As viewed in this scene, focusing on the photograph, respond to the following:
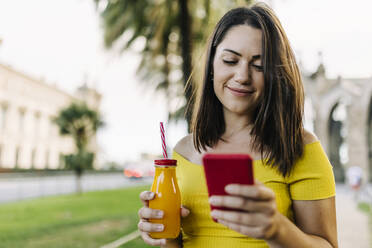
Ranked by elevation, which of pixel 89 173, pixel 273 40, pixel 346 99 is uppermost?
pixel 346 99

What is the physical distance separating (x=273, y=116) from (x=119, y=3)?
303 inches

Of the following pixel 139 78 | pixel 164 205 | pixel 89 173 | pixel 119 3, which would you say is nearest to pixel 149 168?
pixel 89 173

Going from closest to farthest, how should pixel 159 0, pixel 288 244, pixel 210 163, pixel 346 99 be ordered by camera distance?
pixel 210 163, pixel 288 244, pixel 159 0, pixel 346 99

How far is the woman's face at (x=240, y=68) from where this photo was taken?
127cm

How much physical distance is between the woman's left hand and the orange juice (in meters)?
0.44

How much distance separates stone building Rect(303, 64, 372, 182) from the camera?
1652cm

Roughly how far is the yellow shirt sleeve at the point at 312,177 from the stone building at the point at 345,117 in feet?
54.6

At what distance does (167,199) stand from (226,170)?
50 centimetres

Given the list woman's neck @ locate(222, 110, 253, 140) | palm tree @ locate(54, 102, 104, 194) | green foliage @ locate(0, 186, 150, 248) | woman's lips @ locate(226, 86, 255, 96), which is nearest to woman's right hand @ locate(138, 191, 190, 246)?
woman's neck @ locate(222, 110, 253, 140)

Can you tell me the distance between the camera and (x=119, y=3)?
8.25 metres

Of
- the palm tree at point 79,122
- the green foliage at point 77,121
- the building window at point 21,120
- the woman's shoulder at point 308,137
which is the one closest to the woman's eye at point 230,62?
the woman's shoulder at point 308,137

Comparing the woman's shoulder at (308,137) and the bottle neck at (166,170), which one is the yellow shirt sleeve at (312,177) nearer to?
the woman's shoulder at (308,137)

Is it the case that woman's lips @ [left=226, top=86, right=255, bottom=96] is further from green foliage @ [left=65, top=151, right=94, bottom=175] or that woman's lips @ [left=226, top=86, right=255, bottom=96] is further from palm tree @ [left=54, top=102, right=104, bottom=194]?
palm tree @ [left=54, top=102, right=104, bottom=194]

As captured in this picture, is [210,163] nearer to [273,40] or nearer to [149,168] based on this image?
[273,40]
